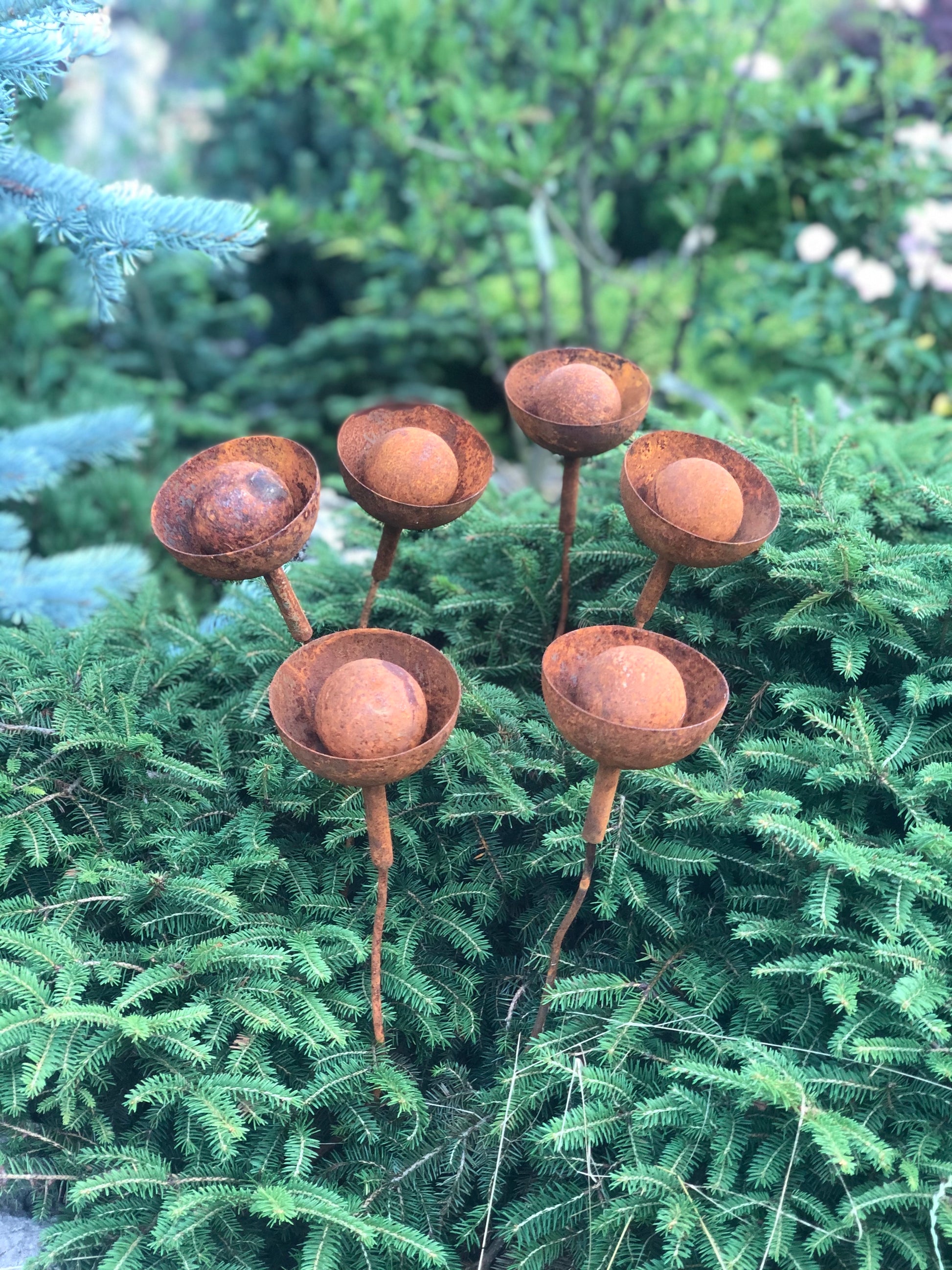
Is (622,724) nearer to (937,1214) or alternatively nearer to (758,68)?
(937,1214)

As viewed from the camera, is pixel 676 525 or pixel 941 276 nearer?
pixel 676 525

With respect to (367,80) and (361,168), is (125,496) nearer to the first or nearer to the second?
(367,80)

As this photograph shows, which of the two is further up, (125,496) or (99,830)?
(99,830)

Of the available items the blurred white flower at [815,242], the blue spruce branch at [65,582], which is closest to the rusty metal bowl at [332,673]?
the blue spruce branch at [65,582]

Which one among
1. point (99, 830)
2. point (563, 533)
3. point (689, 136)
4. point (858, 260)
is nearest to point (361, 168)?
point (689, 136)

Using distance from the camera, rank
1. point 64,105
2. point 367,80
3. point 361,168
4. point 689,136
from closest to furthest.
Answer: point 367,80
point 64,105
point 361,168
point 689,136

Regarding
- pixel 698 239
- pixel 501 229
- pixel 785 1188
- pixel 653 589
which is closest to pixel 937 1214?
pixel 785 1188

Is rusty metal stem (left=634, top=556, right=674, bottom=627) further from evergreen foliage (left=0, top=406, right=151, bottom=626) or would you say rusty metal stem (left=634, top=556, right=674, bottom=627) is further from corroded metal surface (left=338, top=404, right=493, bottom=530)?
evergreen foliage (left=0, top=406, right=151, bottom=626)
